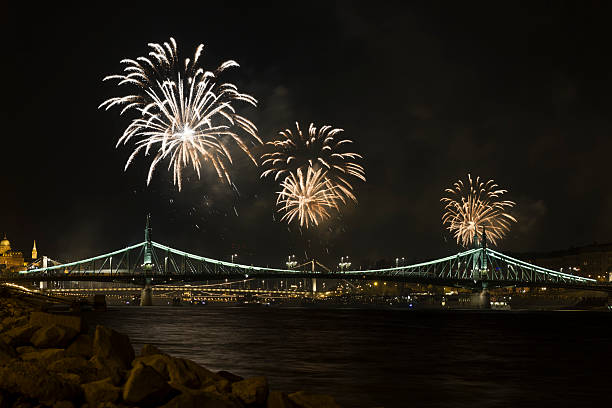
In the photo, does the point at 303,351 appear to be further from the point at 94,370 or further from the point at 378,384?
the point at 94,370

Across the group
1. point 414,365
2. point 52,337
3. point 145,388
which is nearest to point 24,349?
point 52,337

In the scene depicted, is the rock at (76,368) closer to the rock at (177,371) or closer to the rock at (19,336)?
the rock at (177,371)

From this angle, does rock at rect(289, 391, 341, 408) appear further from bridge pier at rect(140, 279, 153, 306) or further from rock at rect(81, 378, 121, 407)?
bridge pier at rect(140, 279, 153, 306)

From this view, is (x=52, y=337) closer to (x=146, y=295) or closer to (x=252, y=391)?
(x=252, y=391)

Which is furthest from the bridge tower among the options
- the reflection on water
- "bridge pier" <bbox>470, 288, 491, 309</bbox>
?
the reflection on water

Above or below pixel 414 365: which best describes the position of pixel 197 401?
above

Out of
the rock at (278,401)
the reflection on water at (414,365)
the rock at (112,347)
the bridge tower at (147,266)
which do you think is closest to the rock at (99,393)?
the rock at (112,347)
